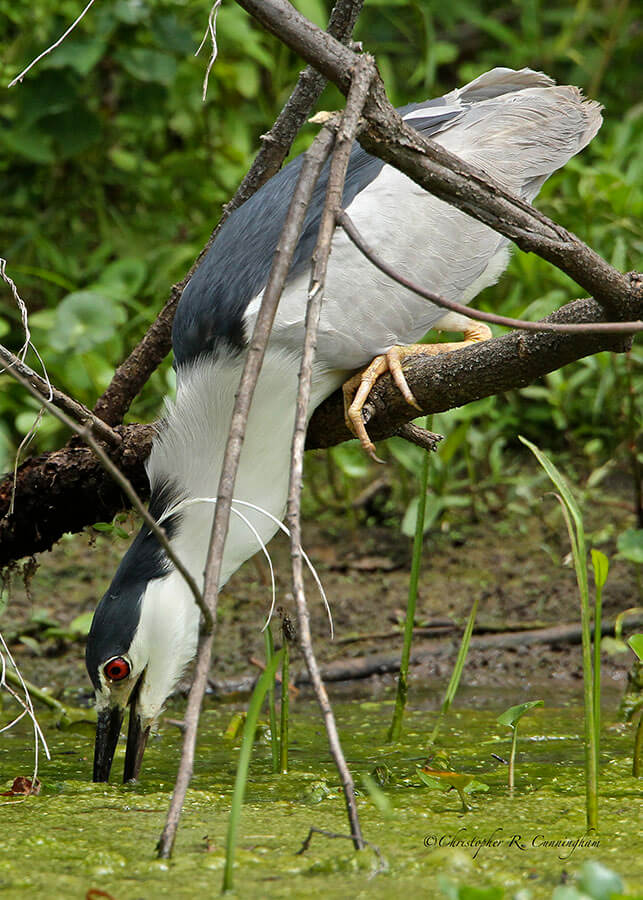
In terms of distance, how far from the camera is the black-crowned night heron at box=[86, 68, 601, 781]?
2.50 metres

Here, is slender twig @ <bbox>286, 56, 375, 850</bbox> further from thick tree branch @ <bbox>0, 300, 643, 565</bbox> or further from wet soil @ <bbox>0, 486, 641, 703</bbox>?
wet soil @ <bbox>0, 486, 641, 703</bbox>

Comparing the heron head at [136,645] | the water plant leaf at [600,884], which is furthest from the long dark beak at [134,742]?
the water plant leaf at [600,884]

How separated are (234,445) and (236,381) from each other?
93cm

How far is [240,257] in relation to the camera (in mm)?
2607

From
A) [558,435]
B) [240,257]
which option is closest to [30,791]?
[240,257]

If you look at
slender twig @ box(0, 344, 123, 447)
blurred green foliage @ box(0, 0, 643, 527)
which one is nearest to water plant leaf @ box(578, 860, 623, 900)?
slender twig @ box(0, 344, 123, 447)

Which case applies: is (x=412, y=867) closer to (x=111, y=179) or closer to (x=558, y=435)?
(x=558, y=435)

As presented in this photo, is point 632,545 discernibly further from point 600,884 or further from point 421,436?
point 600,884

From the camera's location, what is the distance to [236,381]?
2.47 m

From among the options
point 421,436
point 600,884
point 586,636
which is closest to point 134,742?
point 421,436

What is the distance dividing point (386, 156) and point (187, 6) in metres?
3.51

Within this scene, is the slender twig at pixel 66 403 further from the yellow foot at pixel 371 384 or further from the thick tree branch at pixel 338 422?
the yellow foot at pixel 371 384

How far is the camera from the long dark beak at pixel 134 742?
2.52 metres

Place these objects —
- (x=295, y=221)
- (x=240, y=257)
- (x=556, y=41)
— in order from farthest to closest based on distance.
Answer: (x=556, y=41)
(x=240, y=257)
(x=295, y=221)
